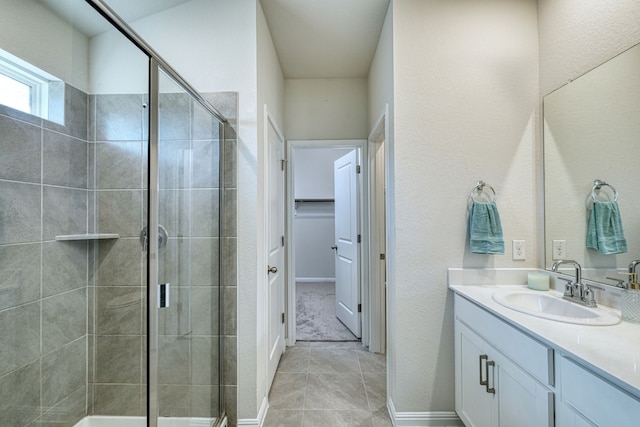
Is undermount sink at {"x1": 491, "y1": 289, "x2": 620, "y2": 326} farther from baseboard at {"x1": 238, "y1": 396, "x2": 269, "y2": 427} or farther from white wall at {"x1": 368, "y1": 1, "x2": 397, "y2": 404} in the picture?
baseboard at {"x1": 238, "y1": 396, "x2": 269, "y2": 427}

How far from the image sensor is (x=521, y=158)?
1.74 metres

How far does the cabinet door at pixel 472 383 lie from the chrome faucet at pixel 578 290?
Answer: 48cm

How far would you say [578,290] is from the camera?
4.45ft

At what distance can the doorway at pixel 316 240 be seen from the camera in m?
2.77

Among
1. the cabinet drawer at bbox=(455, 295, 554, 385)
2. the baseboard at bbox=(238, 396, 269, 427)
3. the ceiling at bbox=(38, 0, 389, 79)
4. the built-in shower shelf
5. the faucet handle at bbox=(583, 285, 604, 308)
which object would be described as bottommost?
the baseboard at bbox=(238, 396, 269, 427)

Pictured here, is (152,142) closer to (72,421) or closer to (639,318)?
(72,421)

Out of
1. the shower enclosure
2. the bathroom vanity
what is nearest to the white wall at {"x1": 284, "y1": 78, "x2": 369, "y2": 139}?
the shower enclosure

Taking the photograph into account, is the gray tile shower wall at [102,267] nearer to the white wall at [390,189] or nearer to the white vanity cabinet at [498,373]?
the white wall at [390,189]

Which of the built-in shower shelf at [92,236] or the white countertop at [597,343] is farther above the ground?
the built-in shower shelf at [92,236]

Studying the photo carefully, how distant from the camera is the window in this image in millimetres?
1232

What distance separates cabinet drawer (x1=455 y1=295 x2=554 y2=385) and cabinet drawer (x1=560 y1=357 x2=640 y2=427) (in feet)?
0.21

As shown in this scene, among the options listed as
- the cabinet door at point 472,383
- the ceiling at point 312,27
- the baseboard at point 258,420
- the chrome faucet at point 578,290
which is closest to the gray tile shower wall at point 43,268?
the ceiling at point 312,27

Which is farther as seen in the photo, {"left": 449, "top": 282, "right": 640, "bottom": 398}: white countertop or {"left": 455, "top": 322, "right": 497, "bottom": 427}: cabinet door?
{"left": 455, "top": 322, "right": 497, "bottom": 427}: cabinet door

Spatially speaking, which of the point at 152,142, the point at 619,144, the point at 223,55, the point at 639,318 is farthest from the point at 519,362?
the point at 223,55
